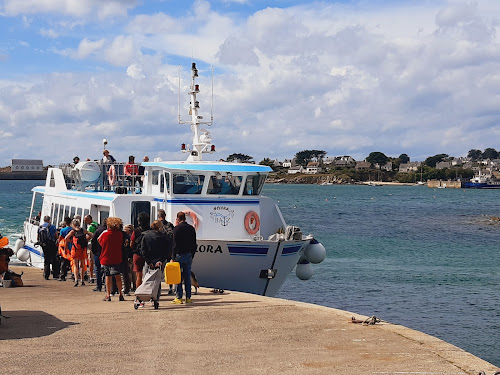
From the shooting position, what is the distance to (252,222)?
18406mm

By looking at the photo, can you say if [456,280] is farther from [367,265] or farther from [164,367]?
[164,367]

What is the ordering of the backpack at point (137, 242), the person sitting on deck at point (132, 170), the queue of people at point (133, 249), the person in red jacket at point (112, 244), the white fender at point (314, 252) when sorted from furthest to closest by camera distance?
the person sitting on deck at point (132, 170), the white fender at point (314, 252), the backpack at point (137, 242), the person in red jacket at point (112, 244), the queue of people at point (133, 249)

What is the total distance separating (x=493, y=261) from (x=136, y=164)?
77.9ft

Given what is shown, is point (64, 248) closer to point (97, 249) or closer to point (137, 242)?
point (97, 249)

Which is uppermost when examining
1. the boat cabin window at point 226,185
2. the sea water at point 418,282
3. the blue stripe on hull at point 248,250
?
the boat cabin window at point 226,185

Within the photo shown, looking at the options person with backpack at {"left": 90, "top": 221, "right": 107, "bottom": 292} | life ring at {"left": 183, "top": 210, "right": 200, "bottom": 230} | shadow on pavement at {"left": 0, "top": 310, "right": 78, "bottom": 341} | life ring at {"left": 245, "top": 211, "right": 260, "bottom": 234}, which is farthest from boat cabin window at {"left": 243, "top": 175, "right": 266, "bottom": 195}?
shadow on pavement at {"left": 0, "top": 310, "right": 78, "bottom": 341}

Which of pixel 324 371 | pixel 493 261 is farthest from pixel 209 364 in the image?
pixel 493 261

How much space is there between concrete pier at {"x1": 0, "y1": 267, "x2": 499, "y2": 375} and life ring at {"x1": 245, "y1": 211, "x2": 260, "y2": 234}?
5136 millimetres

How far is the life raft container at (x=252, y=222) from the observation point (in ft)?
60.1

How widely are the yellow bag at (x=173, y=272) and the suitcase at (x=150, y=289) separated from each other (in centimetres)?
17

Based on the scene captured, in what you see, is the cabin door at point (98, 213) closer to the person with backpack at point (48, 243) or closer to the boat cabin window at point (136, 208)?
the boat cabin window at point (136, 208)

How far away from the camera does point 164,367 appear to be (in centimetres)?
866

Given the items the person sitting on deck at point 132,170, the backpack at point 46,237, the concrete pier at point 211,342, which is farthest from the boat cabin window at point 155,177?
the concrete pier at point 211,342

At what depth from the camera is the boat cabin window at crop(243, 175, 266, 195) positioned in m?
18.6
